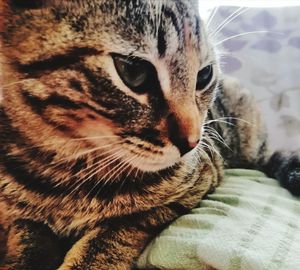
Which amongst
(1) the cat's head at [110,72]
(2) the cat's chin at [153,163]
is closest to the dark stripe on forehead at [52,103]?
(1) the cat's head at [110,72]

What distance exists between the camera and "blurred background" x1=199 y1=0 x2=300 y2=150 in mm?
1464

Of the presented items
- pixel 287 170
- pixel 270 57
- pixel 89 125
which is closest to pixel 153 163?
pixel 89 125

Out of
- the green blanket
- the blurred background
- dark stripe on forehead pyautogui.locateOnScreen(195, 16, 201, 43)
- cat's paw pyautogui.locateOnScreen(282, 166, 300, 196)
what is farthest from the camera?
the blurred background

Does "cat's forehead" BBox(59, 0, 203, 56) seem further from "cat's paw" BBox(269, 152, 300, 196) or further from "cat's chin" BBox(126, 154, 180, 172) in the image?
"cat's paw" BBox(269, 152, 300, 196)

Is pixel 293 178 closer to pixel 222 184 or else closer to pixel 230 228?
pixel 222 184

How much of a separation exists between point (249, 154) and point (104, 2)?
2.42 feet

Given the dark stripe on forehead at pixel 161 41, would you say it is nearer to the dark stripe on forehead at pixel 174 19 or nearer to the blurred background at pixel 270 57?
the dark stripe on forehead at pixel 174 19

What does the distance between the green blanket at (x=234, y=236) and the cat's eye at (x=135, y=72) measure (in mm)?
273

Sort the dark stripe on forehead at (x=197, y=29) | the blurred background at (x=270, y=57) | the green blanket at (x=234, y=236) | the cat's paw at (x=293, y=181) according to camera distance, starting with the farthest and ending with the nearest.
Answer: the blurred background at (x=270, y=57) < the cat's paw at (x=293, y=181) < the dark stripe on forehead at (x=197, y=29) < the green blanket at (x=234, y=236)

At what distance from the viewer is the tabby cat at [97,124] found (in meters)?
0.77

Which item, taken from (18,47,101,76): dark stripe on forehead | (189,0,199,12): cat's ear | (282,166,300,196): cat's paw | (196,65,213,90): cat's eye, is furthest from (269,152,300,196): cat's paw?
(18,47,101,76): dark stripe on forehead

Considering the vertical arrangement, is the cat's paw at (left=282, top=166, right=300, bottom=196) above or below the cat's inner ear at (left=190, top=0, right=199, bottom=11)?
below

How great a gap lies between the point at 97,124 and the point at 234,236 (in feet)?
0.98

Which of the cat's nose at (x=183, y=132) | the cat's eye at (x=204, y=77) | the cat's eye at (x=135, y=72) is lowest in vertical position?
the cat's nose at (x=183, y=132)
